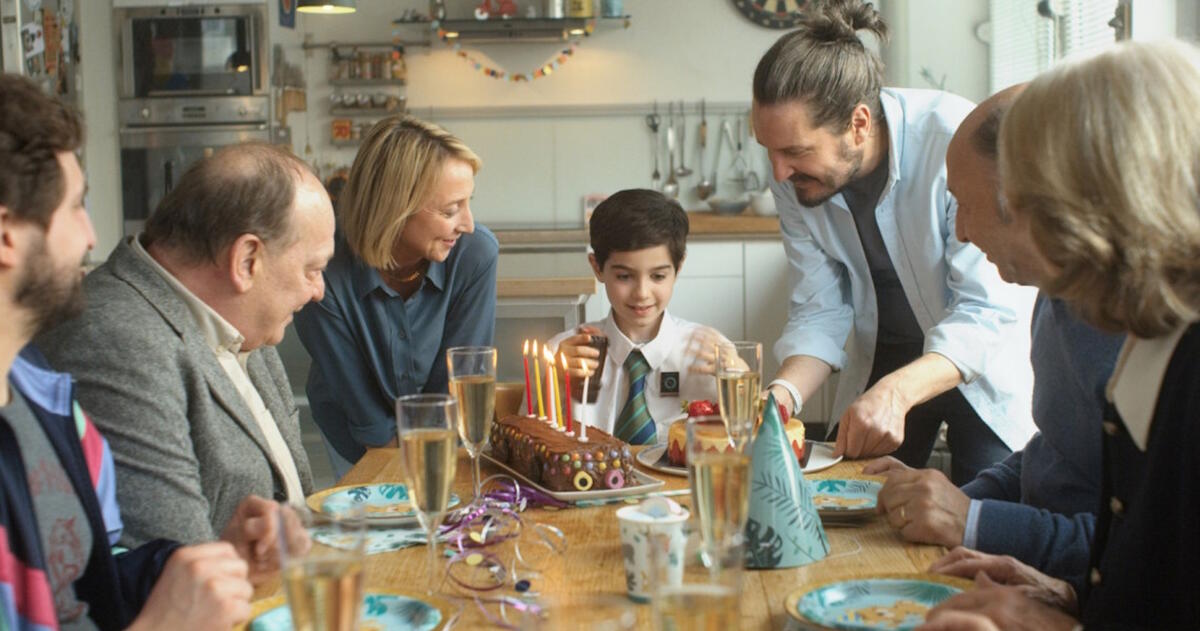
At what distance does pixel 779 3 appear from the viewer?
22.5 feet

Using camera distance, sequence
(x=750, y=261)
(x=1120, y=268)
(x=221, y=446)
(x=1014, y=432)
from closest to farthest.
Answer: (x=1120, y=268) → (x=221, y=446) → (x=1014, y=432) → (x=750, y=261)

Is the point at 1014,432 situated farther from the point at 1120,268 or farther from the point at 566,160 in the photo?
the point at 566,160

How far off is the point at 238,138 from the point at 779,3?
2939mm

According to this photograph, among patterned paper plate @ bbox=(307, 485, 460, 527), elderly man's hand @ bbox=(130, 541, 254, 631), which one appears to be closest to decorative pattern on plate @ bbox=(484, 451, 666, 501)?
patterned paper plate @ bbox=(307, 485, 460, 527)

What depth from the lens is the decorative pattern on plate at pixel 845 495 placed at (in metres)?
1.82

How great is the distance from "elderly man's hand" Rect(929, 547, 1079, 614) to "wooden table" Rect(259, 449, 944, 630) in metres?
0.07

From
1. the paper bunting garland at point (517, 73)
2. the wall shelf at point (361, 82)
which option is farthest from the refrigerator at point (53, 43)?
the paper bunting garland at point (517, 73)

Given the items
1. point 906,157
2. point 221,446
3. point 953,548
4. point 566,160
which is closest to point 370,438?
point 221,446

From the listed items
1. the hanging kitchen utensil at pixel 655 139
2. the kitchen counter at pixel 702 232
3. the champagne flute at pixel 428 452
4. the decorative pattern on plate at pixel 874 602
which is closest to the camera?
the decorative pattern on plate at pixel 874 602

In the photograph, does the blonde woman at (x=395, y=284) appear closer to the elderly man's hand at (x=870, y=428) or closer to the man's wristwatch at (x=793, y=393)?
the man's wristwatch at (x=793, y=393)

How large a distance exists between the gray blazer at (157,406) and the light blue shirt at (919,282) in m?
1.36

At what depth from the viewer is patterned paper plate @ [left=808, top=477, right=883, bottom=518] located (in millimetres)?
1819

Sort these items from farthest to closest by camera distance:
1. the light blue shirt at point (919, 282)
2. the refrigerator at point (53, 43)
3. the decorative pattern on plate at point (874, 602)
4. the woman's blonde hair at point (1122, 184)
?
the refrigerator at point (53, 43)
the light blue shirt at point (919, 282)
the decorative pattern on plate at point (874, 602)
the woman's blonde hair at point (1122, 184)

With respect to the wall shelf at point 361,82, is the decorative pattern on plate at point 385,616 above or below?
below
